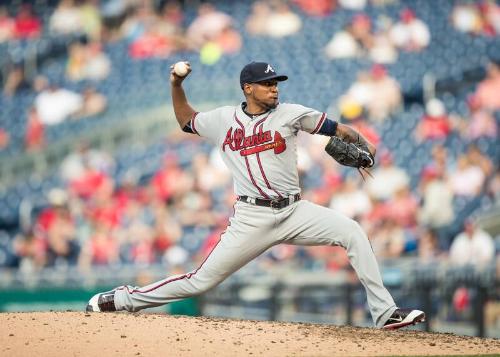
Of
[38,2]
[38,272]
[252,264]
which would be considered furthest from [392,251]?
[38,2]

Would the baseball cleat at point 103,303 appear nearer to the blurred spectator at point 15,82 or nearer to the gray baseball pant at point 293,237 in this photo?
the gray baseball pant at point 293,237

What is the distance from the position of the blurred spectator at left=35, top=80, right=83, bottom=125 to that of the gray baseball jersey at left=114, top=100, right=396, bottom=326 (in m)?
8.94

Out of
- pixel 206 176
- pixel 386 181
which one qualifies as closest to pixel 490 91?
pixel 386 181

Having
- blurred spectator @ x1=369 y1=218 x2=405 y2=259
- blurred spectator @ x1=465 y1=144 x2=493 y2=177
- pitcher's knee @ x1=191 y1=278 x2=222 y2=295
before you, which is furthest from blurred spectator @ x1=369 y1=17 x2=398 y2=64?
pitcher's knee @ x1=191 y1=278 x2=222 y2=295

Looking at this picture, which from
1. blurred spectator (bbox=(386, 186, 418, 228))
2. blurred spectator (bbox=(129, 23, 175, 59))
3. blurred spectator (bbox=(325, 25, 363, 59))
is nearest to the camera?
blurred spectator (bbox=(386, 186, 418, 228))

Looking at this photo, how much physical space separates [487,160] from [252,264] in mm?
2922

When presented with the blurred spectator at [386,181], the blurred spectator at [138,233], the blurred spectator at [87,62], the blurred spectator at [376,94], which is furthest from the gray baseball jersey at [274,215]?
the blurred spectator at [87,62]

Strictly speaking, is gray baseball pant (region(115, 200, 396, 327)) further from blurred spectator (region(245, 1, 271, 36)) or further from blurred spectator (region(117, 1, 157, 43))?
blurred spectator (region(117, 1, 157, 43))

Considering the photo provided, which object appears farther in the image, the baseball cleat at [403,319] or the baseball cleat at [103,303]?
the baseball cleat at [103,303]

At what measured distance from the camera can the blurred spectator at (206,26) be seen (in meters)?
14.0

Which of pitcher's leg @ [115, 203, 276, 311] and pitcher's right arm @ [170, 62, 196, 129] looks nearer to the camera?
pitcher's leg @ [115, 203, 276, 311]

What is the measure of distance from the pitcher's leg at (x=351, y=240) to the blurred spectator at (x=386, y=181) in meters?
5.61

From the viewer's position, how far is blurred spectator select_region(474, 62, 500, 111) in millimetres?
12219

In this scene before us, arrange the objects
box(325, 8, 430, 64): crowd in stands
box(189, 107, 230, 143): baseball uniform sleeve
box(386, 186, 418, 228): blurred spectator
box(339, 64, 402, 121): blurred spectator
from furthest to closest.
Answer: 1. box(325, 8, 430, 64): crowd in stands
2. box(339, 64, 402, 121): blurred spectator
3. box(386, 186, 418, 228): blurred spectator
4. box(189, 107, 230, 143): baseball uniform sleeve
